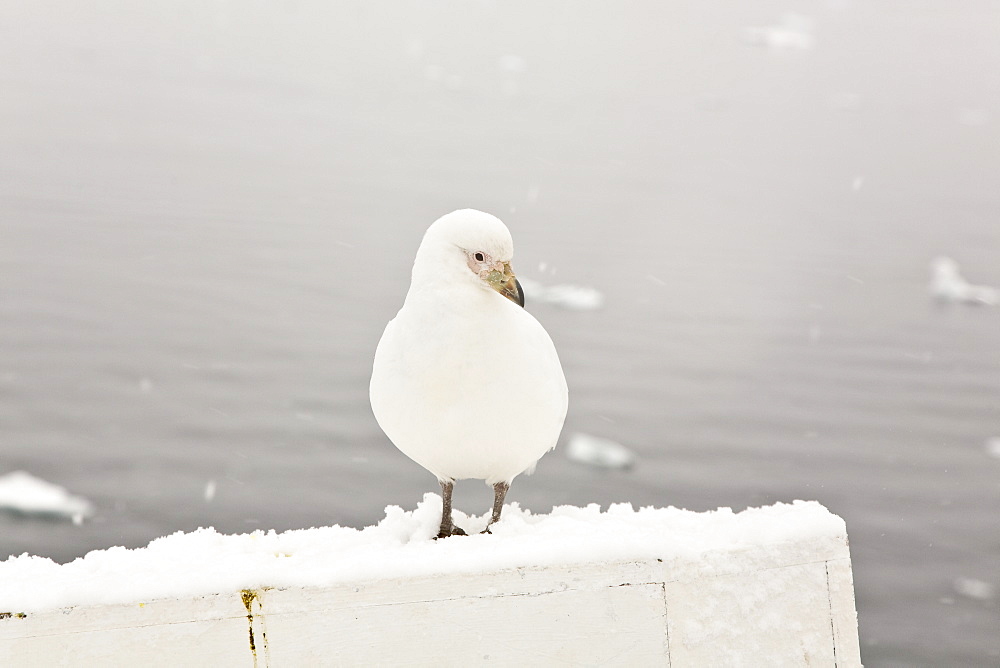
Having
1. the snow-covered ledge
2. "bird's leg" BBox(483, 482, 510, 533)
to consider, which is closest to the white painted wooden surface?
the snow-covered ledge

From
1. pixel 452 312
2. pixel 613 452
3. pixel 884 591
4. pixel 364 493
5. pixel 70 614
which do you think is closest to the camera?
pixel 70 614

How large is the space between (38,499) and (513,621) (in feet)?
20.5

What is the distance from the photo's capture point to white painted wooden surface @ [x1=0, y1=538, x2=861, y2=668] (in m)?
2.50

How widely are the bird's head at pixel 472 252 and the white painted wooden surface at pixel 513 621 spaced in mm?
920

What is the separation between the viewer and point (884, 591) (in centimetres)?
693

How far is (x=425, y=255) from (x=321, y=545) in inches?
41.5

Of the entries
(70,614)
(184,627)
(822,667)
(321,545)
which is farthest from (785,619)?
(70,614)

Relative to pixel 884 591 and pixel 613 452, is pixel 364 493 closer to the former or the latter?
pixel 613 452

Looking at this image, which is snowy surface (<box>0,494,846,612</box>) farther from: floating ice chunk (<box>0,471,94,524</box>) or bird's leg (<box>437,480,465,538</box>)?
floating ice chunk (<box>0,471,94,524</box>)

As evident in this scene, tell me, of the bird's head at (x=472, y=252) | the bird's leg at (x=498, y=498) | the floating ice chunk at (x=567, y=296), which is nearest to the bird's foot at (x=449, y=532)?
the bird's leg at (x=498, y=498)

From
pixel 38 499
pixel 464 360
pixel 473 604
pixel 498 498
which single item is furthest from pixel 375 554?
pixel 38 499

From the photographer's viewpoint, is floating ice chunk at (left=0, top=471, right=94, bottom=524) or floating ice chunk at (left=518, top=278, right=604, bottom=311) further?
floating ice chunk at (left=518, top=278, right=604, bottom=311)

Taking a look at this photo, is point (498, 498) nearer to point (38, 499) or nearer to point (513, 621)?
point (513, 621)

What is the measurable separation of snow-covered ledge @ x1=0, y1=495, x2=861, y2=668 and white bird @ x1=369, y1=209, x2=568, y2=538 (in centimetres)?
39
